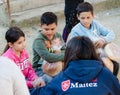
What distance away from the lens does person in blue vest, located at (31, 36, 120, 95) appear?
2586 millimetres

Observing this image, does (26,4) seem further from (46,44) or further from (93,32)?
(46,44)

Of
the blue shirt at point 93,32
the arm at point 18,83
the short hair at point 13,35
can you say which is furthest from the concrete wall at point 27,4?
the arm at point 18,83

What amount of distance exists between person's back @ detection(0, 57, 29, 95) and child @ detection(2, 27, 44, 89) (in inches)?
41.4

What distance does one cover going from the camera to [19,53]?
344 centimetres

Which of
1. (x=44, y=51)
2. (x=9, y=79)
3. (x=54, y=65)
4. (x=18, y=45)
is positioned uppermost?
(x=9, y=79)

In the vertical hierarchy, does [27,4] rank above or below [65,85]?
below

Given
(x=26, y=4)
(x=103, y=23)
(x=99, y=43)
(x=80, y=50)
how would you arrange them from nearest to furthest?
(x=80, y=50) < (x=99, y=43) < (x=103, y=23) < (x=26, y=4)

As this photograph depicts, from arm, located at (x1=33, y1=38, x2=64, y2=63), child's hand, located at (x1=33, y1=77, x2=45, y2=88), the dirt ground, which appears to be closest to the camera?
child's hand, located at (x1=33, y1=77, x2=45, y2=88)

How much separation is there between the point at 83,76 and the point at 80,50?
8.0 inches

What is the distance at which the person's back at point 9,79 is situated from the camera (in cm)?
211

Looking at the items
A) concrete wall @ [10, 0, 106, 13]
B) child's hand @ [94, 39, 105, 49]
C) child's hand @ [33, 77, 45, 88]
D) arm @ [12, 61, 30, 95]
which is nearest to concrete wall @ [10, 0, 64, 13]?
concrete wall @ [10, 0, 106, 13]

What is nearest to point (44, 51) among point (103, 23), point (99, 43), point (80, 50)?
point (99, 43)

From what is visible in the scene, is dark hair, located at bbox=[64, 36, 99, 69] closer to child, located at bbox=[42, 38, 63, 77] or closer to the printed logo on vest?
the printed logo on vest

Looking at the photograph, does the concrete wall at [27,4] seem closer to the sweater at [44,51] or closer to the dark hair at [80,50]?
the sweater at [44,51]
